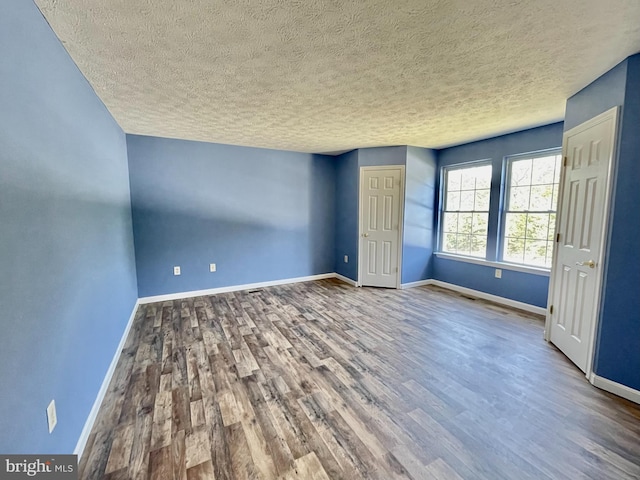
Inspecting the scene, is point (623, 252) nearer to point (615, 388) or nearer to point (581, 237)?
point (581, 237)

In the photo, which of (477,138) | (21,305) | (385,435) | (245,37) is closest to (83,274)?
(21,305)

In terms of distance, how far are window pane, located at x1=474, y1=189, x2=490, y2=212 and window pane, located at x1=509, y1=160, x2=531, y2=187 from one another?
0.34 metres

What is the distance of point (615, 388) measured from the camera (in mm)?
1882

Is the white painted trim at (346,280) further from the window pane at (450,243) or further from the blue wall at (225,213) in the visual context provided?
the window pane at (450,243)

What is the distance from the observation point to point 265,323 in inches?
122

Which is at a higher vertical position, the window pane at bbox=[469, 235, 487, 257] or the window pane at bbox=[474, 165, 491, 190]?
the window pane at bbox=[474, 165, 491, 190]

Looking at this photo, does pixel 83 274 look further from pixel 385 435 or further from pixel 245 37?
pixel 385 435

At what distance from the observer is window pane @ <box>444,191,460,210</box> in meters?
4.32

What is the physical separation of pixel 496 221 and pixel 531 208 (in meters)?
0.43

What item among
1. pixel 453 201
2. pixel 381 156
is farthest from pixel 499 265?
pixel 381 156

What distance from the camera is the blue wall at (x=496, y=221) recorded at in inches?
129

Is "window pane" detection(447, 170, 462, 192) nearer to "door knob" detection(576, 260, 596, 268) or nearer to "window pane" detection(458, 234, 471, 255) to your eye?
"window pane" detection(458, 234, 471, 255)

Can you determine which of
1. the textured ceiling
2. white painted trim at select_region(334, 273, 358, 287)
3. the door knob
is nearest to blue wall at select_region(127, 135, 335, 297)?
white painted trim at select_region(334, 273, 358, 287)

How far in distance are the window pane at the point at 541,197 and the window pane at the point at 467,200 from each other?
0.77 meters
